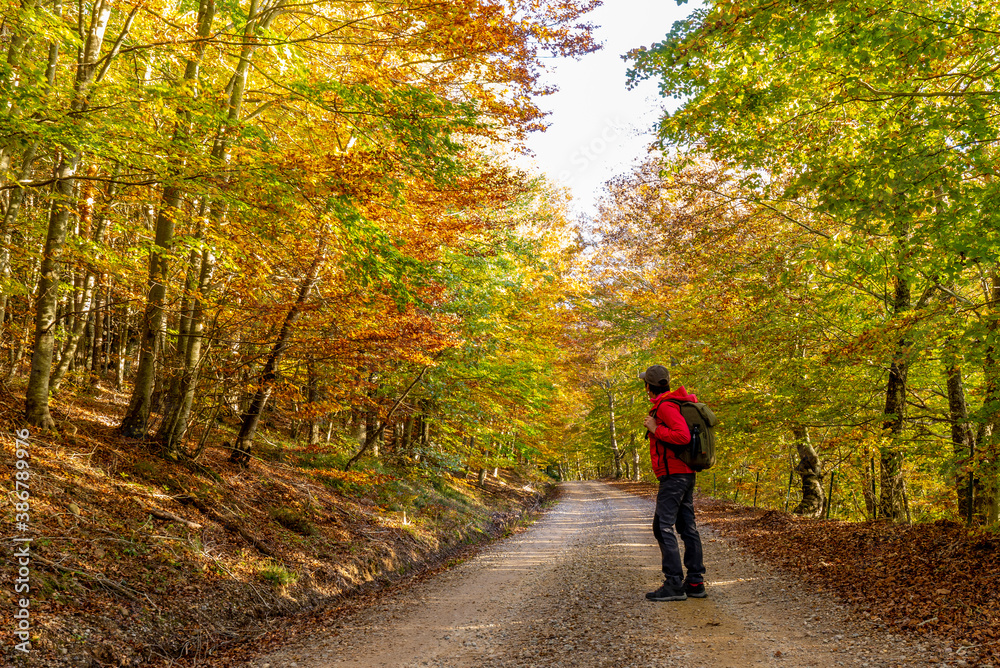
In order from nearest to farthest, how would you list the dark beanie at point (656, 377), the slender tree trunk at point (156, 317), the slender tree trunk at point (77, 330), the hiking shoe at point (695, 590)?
the hiking shoe at point (695, 590) < the dark beanie at point (656, 377) < the slender tree trunk at point (156, 317) < the slender tree trunk at point (77, 330)

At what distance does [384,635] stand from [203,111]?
5887 mm

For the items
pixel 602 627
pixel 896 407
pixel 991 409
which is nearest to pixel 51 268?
pixel 602 627

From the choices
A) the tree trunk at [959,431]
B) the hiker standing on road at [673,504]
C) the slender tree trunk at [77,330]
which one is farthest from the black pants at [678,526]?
the slender tree trunk at [77,330]

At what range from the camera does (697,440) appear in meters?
5.04

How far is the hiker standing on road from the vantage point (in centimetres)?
502

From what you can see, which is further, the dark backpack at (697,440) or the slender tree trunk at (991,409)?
the dark backpack at (697,440)

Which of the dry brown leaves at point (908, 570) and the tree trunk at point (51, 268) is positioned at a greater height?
the tree trunk at point (51, 268)

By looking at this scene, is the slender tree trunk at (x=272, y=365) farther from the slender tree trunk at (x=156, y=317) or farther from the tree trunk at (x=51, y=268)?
the tree trunk at (x=51, y=268)

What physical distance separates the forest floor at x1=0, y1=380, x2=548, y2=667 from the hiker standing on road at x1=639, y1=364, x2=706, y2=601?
154 inches

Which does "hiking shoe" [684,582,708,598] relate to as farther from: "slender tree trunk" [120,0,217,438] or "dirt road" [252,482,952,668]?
"slender tree trunk" [120,0,217,438]

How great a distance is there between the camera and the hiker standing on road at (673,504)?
16.5ft

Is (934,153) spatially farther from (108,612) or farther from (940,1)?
(108,612)

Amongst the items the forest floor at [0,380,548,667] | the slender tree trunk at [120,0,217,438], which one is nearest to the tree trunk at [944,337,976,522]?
the forest floor at [0,380,548,667]

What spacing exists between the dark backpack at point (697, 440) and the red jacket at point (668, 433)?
6 centimetres
